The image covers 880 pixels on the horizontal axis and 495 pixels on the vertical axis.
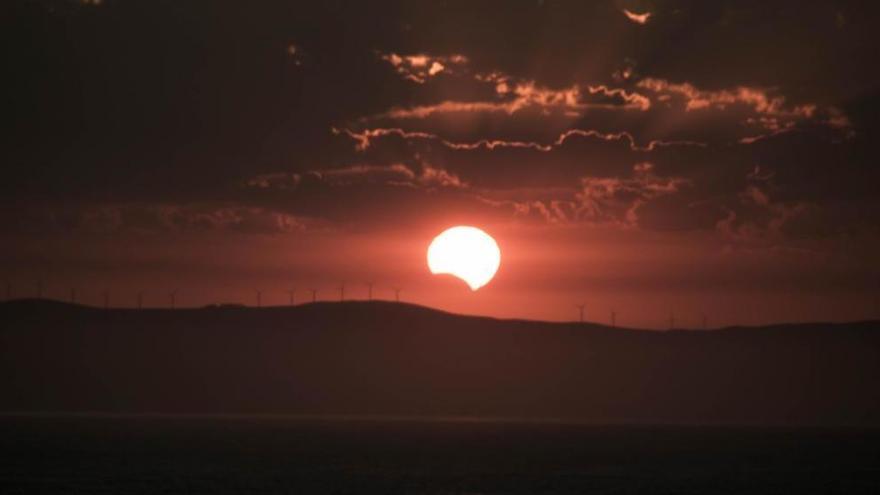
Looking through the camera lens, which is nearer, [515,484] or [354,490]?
[354,490]

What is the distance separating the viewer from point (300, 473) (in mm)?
194875

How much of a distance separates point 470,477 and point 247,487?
3120cm

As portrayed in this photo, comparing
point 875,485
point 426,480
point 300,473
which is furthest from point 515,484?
point 875,485

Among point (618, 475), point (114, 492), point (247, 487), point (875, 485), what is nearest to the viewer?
point (114, 492)


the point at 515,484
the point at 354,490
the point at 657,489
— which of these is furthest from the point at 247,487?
the point at 657,489

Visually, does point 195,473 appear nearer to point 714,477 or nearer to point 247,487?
point 247,487

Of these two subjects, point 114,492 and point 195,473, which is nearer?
point 114,492

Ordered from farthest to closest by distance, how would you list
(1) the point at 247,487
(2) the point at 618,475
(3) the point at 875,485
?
1. (2) the point at 618,475
2. (3) the point at 875,485
3. (1) the point at 247,487

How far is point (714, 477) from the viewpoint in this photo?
19962 centimetres

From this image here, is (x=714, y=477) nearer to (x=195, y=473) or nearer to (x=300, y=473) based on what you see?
(x=300, y=473)

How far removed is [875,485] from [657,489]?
27.6m

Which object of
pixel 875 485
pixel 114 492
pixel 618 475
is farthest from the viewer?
pixel 618 475

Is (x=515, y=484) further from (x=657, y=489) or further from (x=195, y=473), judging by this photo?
(x=195, y=473)

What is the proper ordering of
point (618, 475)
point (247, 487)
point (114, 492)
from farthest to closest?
point (618, 475), point (247, 487), point (114, 492)
